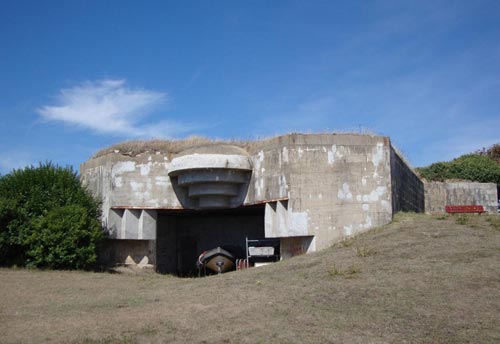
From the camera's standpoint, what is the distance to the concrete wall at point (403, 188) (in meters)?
20.6

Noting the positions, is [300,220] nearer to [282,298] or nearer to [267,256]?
[267,256]

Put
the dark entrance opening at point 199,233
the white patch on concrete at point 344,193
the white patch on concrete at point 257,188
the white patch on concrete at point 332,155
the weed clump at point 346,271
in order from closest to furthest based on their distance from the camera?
the weed clump at point 346,271 → the white patch on concrete at point 344,193 → the white patch on concrete at point 332,155 → the white patch on concrete at point 257,188 → the dark entrance opening at point 199,233

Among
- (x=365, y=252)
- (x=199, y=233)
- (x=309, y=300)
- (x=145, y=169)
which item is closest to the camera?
(x=309, y=300)

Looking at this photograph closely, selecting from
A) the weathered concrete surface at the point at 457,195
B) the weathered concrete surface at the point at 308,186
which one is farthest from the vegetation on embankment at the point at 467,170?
the weathered concrete surface at the point at 308,186

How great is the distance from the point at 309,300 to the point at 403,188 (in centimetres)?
1152

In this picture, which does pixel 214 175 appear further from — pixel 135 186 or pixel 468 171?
pixel 468 171

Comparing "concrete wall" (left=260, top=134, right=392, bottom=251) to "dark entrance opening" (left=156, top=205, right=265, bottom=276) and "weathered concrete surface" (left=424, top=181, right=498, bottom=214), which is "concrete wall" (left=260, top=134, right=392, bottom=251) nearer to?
"dark entrance opening" (left=156, top=205, right=265, bottom=276)

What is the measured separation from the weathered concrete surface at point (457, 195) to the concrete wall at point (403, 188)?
182 centimetres

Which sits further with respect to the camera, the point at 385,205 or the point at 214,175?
the point at 214,175

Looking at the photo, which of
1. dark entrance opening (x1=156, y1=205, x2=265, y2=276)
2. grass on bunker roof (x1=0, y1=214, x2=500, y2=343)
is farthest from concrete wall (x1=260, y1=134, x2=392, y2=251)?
dark entrance opening (x1=156, y1=205, x2=265, y2=276)

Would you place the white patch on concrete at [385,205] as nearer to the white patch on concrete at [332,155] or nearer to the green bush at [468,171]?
the white patch on concrete at [332,155]

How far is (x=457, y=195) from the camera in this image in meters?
28.6

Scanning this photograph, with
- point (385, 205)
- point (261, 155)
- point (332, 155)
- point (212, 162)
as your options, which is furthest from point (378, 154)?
point (212, 162)

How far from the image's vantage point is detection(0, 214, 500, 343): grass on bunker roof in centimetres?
969
